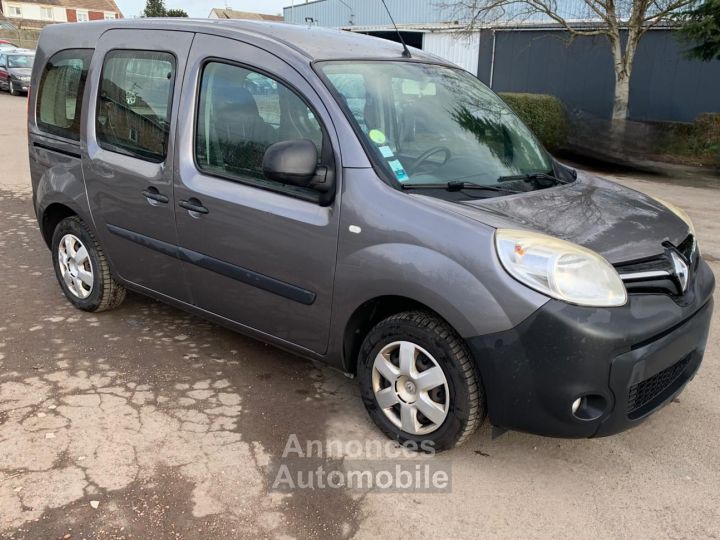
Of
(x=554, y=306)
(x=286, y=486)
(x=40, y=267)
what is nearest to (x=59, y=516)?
(x=286, y=486)

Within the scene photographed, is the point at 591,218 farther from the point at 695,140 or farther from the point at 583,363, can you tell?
the point at 695,140

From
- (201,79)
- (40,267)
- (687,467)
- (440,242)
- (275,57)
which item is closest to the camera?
(440,242)

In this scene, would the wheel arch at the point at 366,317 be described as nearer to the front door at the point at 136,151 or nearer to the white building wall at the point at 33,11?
the front door at the point at 136,151

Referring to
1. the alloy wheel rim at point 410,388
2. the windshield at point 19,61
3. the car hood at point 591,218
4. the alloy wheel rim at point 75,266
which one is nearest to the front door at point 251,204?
the alloy wheel rim at point 410,388

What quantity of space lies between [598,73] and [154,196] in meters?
16.6

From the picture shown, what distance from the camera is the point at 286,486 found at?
9.27 ft

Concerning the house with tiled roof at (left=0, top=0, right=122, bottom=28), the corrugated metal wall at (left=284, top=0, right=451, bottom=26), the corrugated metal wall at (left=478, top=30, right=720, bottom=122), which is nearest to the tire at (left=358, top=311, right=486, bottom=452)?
the corrugated metal wall at (left=478, top=30, right=720, bottom=122)

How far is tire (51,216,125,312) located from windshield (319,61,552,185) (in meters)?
2.16

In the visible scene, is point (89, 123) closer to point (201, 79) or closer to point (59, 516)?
point (201, 79)

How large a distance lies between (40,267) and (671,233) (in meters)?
4.88

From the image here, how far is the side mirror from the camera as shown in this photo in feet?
9.59

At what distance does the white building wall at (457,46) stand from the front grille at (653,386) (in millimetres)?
18676

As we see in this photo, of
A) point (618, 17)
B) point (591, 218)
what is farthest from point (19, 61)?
point (591, 218)

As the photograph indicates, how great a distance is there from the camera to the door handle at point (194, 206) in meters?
3.50
